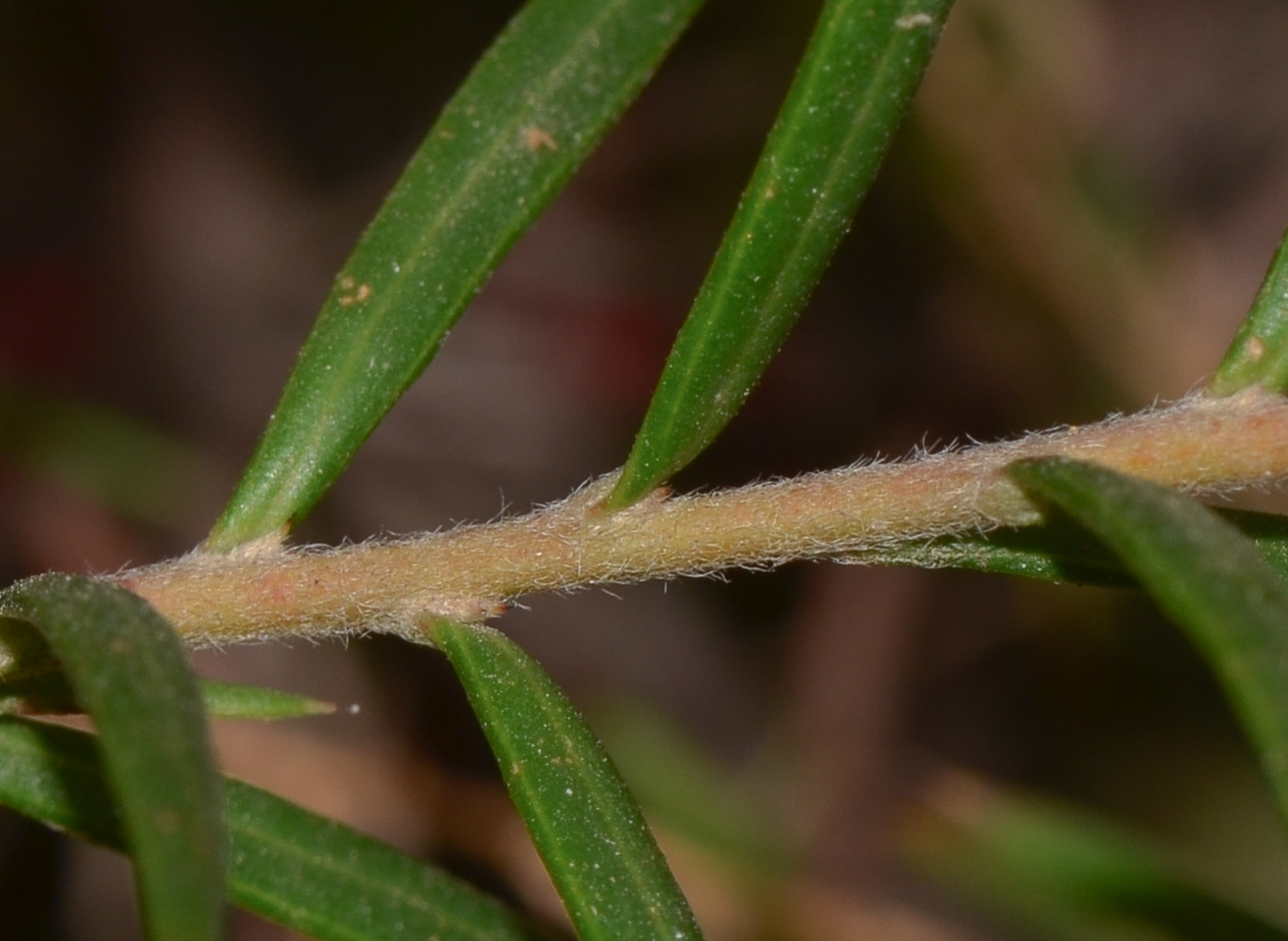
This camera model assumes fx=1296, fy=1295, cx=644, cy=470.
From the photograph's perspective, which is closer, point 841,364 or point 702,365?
point 702,365

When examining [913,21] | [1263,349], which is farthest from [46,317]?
[1263,349]

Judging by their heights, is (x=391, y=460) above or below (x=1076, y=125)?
below

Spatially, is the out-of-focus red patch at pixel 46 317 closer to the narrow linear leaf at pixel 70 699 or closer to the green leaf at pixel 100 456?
the green leaf at pixel 100 456

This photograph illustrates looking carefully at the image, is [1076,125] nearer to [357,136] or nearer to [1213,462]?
[357,136]

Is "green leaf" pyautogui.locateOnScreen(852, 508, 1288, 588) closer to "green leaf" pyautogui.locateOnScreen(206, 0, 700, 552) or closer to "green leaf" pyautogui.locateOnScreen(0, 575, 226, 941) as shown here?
"green leaf" pyautogui.locateOnScreen(206, 0, 700, 552)

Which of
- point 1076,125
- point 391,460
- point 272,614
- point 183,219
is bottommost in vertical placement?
point 272,614

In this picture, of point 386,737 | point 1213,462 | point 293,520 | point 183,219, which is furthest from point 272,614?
point 183,219

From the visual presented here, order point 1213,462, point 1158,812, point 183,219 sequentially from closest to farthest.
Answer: point 1213,462, point 1158,812, point 183,219
